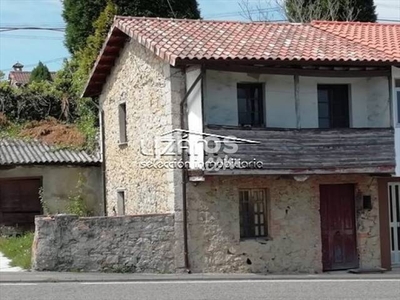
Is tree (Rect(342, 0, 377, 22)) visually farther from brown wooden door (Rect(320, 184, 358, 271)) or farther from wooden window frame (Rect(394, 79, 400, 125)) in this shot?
brown wooden door (Rect(320, 184, 358, 271))

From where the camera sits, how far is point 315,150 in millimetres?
A: 18469

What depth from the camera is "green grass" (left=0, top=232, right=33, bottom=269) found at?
59.0ft

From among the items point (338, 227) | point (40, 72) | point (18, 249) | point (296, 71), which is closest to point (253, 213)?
point (338, 227)

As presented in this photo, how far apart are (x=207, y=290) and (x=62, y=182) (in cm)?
1157

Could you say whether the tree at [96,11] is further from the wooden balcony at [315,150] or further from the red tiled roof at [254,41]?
the wooden balcony at [315,150]

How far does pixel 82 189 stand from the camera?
24781mm

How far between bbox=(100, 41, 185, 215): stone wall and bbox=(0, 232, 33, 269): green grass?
10.2 feet

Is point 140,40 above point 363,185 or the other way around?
above

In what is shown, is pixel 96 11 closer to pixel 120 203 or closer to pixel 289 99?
pixel 120 203

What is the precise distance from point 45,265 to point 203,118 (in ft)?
16.6

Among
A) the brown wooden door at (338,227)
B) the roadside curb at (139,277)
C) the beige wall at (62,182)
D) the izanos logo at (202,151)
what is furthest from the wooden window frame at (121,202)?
the brown wooden door at (338,227)

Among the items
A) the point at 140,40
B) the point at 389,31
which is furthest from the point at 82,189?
the point at 389,31

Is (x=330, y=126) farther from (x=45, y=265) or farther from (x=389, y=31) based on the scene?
(x=45, y=265)

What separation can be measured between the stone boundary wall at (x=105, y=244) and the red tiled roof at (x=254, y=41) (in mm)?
4048
